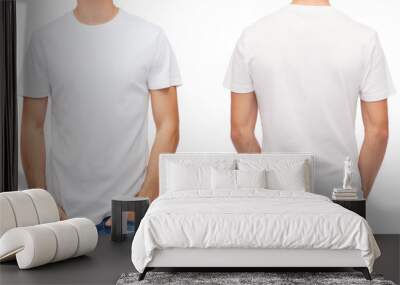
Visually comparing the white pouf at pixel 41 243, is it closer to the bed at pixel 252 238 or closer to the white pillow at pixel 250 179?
the bed at pixel 252 238

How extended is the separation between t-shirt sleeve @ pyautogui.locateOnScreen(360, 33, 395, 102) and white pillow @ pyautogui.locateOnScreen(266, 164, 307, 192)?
114cm

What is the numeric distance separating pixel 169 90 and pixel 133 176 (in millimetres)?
994

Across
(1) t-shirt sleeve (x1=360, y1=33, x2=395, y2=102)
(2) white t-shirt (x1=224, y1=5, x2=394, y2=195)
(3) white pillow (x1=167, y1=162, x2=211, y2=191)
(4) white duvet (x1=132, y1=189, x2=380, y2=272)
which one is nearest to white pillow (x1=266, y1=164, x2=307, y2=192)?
(2) white t-shirt (x1=224, y1=5, x2=394, y2=195)

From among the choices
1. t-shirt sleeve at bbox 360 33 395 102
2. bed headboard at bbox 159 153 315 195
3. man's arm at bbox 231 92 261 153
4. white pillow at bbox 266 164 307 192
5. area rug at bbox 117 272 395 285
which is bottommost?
area rug at bbox 117 272 395 285

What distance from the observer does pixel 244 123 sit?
23.1 feet

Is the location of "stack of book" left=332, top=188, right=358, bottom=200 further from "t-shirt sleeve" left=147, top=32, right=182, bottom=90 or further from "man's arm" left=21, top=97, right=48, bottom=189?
"man's arm" left=21, top=97, right=48, bottom=189

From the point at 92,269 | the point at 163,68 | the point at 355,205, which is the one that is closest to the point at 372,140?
the point at 355,205

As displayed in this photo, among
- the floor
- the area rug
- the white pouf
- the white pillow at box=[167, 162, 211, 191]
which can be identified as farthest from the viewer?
the white pillow at box=[167, 162, 211, 191]

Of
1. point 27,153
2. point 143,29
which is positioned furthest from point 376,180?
point 27,153

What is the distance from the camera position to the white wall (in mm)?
7035

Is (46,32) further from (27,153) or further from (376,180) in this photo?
(376,180)

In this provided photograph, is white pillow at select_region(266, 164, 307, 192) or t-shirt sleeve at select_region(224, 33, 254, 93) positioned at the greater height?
t-shirt sleeve at select_region(224, 33, 254, 93)

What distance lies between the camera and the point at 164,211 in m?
4.98

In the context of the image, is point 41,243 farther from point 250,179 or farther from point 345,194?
point 345,194
